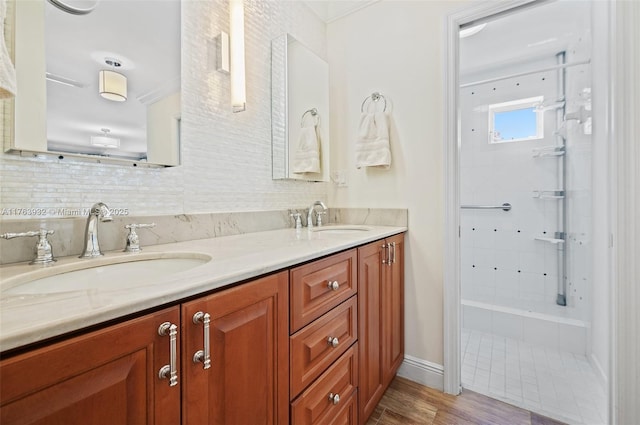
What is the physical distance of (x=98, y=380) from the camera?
0.45 meters

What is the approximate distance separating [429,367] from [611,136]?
4.68 ft

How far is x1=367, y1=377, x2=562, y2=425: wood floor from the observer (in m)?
1.36

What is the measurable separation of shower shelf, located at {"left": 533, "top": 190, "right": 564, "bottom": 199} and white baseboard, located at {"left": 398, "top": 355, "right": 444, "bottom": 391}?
1.67 metres

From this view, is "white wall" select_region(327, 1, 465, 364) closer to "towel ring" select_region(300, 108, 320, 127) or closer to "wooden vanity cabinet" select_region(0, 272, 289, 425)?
"towel ring" select_region(300, 108, 320, 127)

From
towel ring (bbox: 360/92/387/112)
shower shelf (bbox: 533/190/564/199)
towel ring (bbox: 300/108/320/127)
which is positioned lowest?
shower shelf (bbox: 533/190/564/199)

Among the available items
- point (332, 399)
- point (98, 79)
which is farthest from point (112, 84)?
point (332, 399)

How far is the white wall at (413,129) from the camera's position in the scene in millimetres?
1644

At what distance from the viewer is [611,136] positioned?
4.01 feet

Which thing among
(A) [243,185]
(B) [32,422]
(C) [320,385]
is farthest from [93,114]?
(C) [320,385]

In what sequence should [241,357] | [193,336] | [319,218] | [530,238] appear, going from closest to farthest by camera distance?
1. [193,336]
2. [241,357]
3. [319,218]
4. [530,238]

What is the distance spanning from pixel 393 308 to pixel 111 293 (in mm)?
1372

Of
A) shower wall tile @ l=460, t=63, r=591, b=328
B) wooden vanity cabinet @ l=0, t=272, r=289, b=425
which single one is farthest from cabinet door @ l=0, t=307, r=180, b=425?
shower wall tile @ l=460, t=63, r=591, b=328

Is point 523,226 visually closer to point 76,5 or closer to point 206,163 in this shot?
point 206,163

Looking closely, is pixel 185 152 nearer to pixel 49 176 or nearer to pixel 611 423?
pixel 49 176
